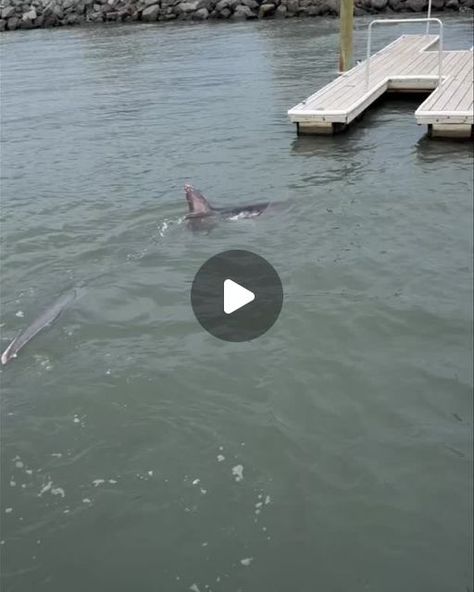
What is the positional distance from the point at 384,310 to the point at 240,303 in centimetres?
140

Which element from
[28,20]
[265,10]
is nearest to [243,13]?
[265,10]

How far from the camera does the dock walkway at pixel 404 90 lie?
37.5ft

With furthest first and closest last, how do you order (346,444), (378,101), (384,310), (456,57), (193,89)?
(193,89)
(456,57)
(378,101)
(384,310)
(346,444)

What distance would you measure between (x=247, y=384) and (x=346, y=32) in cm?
1273

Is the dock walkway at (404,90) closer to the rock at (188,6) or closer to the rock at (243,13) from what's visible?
the rock at (243,13)

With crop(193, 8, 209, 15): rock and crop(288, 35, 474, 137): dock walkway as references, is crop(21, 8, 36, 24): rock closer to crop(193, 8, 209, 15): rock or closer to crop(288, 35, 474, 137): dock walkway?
crop(193, 8, 209, 15): rock


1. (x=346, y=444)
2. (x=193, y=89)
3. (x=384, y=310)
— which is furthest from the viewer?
(x=193, y=89)

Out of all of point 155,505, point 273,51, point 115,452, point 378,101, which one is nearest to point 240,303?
point 115,452

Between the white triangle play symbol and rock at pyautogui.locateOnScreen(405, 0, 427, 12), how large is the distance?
2465 cm

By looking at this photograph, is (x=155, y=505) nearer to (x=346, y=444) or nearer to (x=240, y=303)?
(x=346, y=444)

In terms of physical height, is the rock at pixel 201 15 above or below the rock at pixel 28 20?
below

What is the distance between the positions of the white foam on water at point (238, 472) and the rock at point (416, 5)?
89.4 feet

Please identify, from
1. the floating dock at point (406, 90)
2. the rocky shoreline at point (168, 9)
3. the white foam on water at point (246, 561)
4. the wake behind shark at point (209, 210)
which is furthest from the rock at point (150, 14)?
the white foam on water at point (246, 561)

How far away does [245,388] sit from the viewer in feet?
18.8
